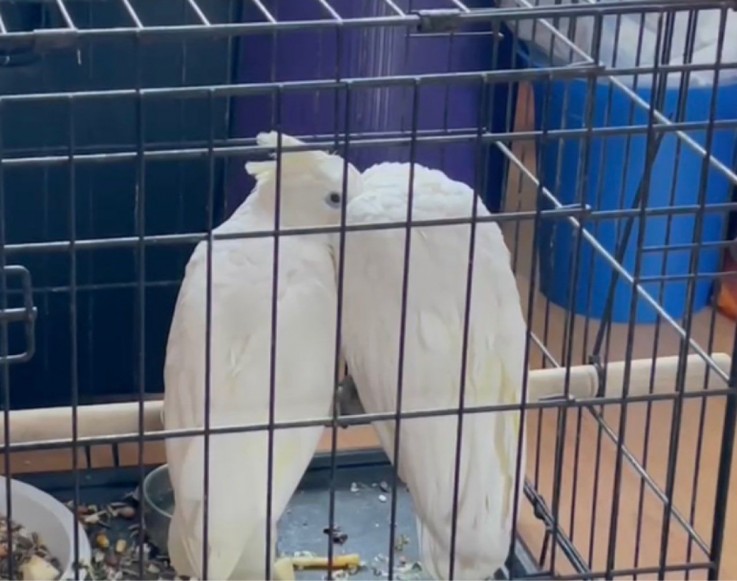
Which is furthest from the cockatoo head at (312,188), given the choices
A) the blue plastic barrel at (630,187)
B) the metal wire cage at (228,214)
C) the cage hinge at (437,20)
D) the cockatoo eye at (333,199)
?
the blue plastic barrel at (630,187)

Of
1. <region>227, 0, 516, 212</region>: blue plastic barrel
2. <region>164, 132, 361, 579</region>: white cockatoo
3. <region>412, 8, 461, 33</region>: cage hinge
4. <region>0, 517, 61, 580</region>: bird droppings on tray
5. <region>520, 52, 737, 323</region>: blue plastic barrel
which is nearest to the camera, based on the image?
<region>412, 8, 461, 33</region>: cage hinge

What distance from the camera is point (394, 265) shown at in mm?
1139

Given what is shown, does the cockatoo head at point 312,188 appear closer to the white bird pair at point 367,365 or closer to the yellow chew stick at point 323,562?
the white bird pair at point 367,365

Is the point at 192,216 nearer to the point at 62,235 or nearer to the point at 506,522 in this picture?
the point at 62,235

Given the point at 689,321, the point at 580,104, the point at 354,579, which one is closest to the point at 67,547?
the point at 354,579

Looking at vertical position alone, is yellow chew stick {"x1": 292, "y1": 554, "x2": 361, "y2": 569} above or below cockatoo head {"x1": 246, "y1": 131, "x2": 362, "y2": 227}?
below

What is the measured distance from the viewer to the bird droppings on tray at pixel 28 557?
1.39 m

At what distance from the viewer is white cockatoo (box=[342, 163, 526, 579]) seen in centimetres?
113

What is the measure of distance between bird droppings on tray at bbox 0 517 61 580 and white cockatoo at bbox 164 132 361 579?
0.27m

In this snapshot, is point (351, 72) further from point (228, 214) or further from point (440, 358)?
point (440, 358)

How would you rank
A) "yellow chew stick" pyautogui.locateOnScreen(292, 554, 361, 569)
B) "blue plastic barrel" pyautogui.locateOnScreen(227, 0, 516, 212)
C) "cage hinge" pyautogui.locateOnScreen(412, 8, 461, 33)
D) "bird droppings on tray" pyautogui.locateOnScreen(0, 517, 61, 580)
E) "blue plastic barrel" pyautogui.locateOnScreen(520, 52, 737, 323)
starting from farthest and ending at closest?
"blue plastic barrel" pyautogui.locateOnScreen(520, 52, 737, 323) → "blue plastic barrel" pyautogui.locateOnScreen(227, 0, 516, 212) → "yellow chew stick" pyautogui.locateOnScreen(292, 554, 361, 569) → "bird droppings on tray" pyautogui.locateOnScreen(0, 517, 61, 580) → "cage hinge" pyautogui.locateOnScreen(412, 8, 461, 33)

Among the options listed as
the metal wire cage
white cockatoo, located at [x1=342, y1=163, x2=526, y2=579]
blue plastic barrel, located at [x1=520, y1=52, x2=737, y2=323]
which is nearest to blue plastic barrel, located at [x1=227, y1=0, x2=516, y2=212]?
the metal wire cage

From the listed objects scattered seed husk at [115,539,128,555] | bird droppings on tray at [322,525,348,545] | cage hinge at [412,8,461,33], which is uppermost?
cage hinge at [412,8,461,33]

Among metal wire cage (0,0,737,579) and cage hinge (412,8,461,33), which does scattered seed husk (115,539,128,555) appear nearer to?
metal wire cage (0,0,737,579)
